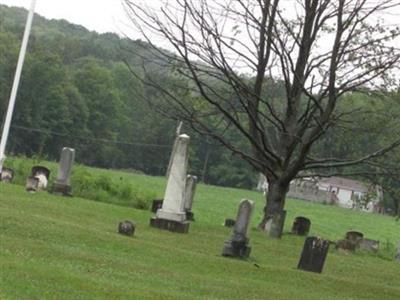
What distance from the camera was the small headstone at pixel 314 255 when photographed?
582 inches

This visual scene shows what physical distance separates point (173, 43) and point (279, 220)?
19.0 feet

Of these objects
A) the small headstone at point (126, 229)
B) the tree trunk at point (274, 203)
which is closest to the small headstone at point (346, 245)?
the tree trunk at point (274, 203)

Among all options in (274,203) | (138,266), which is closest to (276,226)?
(274,203)

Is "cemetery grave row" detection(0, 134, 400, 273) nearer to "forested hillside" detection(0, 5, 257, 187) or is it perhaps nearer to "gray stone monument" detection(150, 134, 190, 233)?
"gray stone monument" detection(150, 134, 190, 233)

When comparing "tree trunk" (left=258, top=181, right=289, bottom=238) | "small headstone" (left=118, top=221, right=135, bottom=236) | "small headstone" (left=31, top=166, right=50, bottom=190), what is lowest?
"small headstone" (left=118, top=221, right=135, bottom=236)

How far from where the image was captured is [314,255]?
14.8 meters

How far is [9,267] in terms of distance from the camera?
891 centimetres

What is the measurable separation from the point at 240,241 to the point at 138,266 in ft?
14.9

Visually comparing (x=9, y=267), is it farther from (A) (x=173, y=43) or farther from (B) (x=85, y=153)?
(B) (x=85, y=153)

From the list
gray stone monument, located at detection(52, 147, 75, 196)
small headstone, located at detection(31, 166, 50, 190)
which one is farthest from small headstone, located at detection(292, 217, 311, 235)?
small headstone, located at detection(31, 166, 50, 190)

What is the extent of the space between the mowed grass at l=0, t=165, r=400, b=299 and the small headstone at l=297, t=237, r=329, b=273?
521 millimetres

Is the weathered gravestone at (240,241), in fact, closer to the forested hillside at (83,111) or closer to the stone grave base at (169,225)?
the stone grave base at (169,225)

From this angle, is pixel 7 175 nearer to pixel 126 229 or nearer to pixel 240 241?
pixel 126 229

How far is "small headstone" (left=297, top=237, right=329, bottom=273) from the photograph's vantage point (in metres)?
14.8
